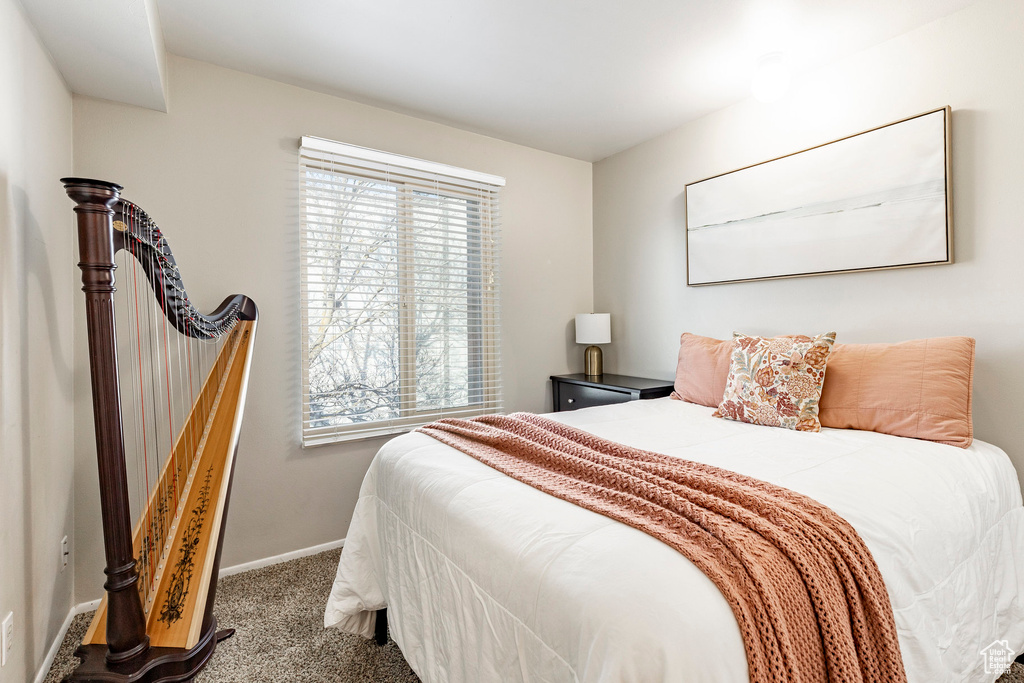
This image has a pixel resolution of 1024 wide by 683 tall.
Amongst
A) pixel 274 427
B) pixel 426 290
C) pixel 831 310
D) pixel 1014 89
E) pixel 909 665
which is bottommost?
pixel 909 665

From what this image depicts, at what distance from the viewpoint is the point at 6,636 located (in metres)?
1.36

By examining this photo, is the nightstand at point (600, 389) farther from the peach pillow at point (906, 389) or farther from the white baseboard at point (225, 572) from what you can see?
the white baseboard at point (225, 572)

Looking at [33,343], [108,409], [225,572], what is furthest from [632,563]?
[225,572]

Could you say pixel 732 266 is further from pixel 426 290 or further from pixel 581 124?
pixel 426 290

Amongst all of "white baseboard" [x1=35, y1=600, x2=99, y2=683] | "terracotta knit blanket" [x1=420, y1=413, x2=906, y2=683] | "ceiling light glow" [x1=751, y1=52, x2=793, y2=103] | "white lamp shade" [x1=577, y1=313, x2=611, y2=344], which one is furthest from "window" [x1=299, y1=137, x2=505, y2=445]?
"terracotta knit blanket" [x1=420, y1=413, x2=906, y2=683]

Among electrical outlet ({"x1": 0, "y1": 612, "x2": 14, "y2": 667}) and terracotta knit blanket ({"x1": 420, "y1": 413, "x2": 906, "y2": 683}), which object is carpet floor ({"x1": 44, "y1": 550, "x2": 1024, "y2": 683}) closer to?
electrical outlet ({"x1": 0, "y1": 612, "x2": 14, "y2": 667})

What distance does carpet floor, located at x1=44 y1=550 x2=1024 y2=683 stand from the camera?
171cm

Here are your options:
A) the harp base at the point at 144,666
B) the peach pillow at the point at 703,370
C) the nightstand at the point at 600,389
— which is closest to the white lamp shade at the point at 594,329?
the nightstand at the point at 600,389

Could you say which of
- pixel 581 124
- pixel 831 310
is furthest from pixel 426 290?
pixel 831 310

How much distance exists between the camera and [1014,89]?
193cm

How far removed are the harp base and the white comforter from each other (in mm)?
498

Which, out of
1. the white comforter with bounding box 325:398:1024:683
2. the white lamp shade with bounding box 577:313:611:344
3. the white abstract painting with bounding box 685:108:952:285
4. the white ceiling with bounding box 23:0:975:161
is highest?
the white ceiling with bounding box 23:0:975:161

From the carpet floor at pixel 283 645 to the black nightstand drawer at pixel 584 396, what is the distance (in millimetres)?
1804

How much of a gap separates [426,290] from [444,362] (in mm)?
469
